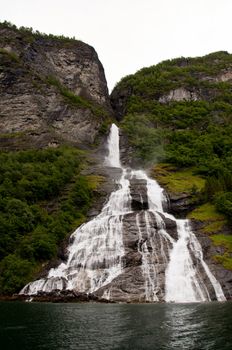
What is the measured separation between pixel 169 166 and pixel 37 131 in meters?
29.8

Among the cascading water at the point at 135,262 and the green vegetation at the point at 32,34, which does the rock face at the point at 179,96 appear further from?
the cascading water at the point at 135,262

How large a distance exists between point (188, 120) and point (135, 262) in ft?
224

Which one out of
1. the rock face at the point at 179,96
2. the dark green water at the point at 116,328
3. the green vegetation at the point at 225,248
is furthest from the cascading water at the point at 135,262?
the rock face at the point at 179,96

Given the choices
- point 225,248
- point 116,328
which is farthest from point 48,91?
point 116,328

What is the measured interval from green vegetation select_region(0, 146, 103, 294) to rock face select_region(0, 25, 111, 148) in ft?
42.6

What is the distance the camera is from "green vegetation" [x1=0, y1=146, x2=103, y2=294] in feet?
169

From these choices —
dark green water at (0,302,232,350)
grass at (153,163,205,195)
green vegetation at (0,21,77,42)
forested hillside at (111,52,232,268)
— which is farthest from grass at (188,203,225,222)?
green vegetation at (0,21,77,42)

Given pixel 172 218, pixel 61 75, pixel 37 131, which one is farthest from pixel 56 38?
pixel 172 218

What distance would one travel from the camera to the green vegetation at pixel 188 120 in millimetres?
82631

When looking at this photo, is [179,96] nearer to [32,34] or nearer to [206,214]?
[32,34]

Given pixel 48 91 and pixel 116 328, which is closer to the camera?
pixel 116 328

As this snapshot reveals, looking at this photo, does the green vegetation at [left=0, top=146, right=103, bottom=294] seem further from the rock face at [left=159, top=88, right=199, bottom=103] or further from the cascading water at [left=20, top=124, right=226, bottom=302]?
the rock face at [left=159, top=88, right=199, bottom=103]

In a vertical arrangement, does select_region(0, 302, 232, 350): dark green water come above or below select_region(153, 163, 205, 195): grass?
below

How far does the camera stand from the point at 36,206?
207 feet
